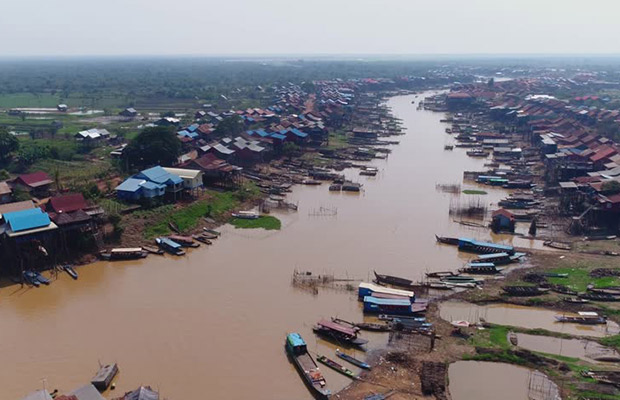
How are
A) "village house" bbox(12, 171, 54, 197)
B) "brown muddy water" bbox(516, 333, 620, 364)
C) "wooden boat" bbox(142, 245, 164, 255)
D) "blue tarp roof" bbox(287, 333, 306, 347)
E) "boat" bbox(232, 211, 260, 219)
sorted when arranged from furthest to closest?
"boat" bbox(232, 211, 260, 219), "village house" bbox(12, 171, 54, 197), "wooden boat" bbox(142, 245, 164, 255), "brown muddy water" bbox(516, 333, 620, 364), "blue tarp roof" bbox(287, 333, 306, 347)

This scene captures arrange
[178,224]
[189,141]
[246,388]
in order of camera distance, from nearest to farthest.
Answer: [246,388], [178,224], [189,141]

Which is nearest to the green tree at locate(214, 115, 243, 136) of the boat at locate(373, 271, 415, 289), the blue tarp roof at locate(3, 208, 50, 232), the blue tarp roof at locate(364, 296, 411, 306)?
the blue tarp roof at locate(3, 208, 50, 232)

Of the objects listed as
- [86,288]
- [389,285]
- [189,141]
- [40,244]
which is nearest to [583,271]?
[389,285]

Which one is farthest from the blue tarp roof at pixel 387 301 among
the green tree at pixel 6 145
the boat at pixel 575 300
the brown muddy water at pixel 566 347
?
the green tree at pixel 6 145

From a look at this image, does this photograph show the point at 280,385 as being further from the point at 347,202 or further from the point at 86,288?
the point at 347,202

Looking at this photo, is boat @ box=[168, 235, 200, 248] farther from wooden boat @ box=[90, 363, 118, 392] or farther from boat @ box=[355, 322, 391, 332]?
boat @ box=[355, 322, 391, 332]

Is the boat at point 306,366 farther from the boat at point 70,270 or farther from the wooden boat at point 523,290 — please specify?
the boat at point 70,270
